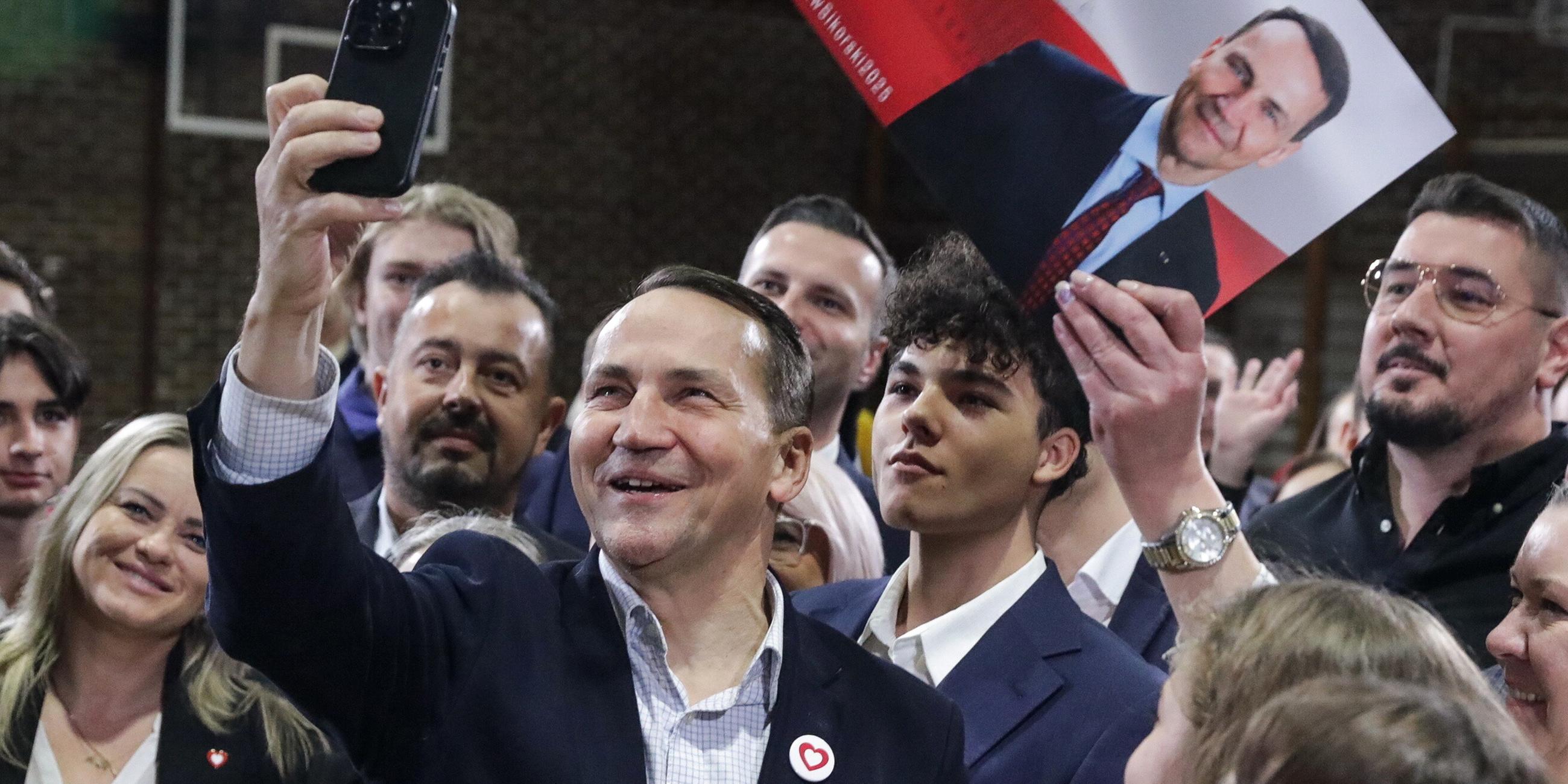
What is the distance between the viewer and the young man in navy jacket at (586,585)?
52.9 inches

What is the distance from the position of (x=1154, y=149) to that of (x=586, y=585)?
73 centimetres

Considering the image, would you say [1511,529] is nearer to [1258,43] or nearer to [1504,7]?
[1258,43]

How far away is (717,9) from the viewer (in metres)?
8.54

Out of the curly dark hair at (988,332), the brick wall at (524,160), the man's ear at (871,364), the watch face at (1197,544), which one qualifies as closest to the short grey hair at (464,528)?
the curly dark hair at (988,332)

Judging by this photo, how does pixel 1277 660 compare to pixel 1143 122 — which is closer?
pixel 1277 660

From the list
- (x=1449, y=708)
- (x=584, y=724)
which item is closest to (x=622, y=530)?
(x=584, y=724)

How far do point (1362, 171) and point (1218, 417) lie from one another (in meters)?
2.36

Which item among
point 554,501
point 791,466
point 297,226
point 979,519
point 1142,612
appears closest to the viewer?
point 297,226

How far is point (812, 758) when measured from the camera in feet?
5.23

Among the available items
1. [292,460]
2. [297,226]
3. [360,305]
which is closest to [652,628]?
[292,460]

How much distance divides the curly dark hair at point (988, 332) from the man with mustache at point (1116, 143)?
435mm

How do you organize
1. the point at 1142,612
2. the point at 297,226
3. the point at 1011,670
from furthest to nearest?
the point at 1142,612 < the point at 1011,670 < the point at 297,226

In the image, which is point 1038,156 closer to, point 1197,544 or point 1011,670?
point 1197,544

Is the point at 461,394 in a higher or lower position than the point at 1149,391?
higher
